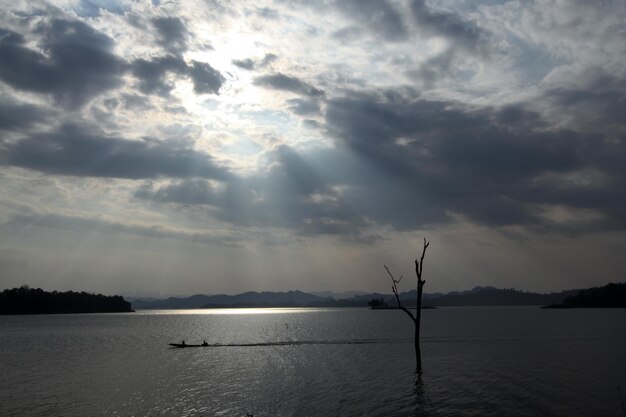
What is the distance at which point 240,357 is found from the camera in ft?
219

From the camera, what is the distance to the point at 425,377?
44000 millimetres

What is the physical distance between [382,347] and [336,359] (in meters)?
16.8

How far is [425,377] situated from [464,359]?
15.1 meters

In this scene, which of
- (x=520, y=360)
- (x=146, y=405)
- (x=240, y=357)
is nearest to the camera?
(x=146, y=405)

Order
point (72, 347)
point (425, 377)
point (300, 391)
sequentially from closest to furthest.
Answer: point (300, 391) → point (425, 377) → point (72, 347)

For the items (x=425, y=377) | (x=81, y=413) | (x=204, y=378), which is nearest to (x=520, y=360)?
(x=425, y=377)

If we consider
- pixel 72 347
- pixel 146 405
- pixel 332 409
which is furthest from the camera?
pixel 72 347

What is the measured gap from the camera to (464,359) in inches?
2238

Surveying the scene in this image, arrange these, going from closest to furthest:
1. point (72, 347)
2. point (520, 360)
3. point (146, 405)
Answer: point (146, 405)
point (520, 360)
point (72, 347)

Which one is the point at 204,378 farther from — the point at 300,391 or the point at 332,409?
the point at 332,409

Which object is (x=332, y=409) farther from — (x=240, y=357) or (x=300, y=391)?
(x=240, y=357)

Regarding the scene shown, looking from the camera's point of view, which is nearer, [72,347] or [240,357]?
[240,357]

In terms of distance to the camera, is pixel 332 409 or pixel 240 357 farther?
pixel 240 357

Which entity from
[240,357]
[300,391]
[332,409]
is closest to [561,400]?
[332,409]
